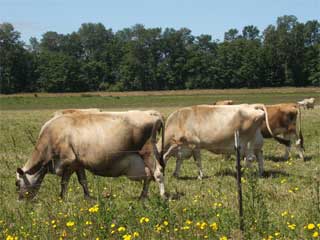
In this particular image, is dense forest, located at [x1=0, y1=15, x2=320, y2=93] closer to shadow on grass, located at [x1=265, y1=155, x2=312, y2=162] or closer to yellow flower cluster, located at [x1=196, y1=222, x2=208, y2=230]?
shadow on grass, located at [x1=265, y1=155, x2=312, y2=162]

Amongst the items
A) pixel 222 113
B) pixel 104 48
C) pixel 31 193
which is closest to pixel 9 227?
pixel 31 193

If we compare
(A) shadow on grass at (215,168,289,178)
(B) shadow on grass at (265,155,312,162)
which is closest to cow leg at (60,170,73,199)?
(A) shadow on grass at (215,168,289,178)

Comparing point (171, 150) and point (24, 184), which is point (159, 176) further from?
point (171, 150)

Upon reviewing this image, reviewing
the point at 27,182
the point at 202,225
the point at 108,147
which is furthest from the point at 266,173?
the point at 202,225

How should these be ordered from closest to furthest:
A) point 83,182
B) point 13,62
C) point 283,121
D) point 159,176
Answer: point 159,176, point 83,182, point 283,121, point 13,62

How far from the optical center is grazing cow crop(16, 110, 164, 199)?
10.4 metres

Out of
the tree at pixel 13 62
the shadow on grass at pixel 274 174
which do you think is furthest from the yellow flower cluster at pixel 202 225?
the tree at pixel 13 62

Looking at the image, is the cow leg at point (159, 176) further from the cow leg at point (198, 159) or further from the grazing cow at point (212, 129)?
the grazing cow at point (212, 129)

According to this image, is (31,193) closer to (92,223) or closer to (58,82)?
(92,223)

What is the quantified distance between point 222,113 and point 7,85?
9214 cm

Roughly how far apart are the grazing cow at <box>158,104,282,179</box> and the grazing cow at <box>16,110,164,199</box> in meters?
3.29

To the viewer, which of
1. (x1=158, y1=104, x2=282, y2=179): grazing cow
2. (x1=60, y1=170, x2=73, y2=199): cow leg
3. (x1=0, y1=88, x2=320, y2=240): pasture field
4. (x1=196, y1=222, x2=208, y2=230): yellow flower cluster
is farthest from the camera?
(x1=158, y1=104, x2=282, y2=179): grazing cow

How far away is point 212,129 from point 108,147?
13.8 feet

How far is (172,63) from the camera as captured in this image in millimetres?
122562
